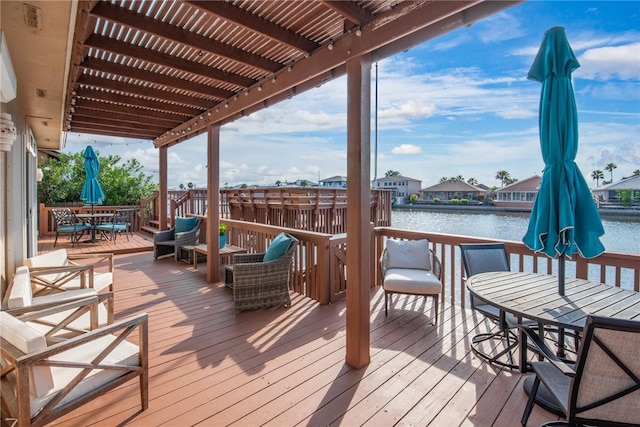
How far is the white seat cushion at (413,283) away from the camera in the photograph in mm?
3463

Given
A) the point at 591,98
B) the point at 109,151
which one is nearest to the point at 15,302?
the point at 591,98

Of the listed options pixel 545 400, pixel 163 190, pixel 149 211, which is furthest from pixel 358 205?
pixel 149 211

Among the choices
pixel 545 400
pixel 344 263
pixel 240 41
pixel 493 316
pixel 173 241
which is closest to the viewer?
pixel 545 400

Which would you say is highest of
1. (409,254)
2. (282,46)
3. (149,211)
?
(282,46)

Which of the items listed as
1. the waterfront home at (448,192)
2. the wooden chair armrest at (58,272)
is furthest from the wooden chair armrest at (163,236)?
the waterfront home at (448,192)

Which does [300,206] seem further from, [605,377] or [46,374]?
[605,377]

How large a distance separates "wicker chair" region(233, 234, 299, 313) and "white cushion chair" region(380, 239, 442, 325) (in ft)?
4.25

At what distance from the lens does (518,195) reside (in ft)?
23.1

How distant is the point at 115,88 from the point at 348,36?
3334 millimetres

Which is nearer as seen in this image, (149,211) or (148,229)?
(148,229)

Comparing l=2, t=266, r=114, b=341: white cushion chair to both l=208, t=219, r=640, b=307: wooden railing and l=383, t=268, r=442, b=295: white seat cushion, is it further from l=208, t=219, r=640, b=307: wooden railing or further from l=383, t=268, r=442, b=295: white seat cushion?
l=383, t=268, r=442, b=295: white seat cushion

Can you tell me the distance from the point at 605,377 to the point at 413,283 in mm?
2058

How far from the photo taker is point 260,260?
4.34 metres

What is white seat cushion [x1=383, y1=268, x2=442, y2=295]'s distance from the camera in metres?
3.46
